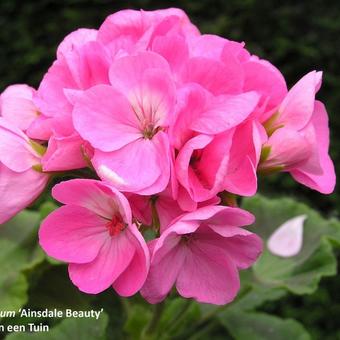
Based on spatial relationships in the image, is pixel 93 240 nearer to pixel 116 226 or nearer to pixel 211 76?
pixel 116 226

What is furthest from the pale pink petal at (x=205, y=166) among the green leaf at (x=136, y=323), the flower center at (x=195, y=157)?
the green leaf at (x=136, y=323)

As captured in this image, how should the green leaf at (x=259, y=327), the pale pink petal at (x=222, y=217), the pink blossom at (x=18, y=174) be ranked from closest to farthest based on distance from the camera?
the pale pink petal at (x=222, y=217)
the pink blossom at (x=18, y=174)
the green leaf at (x=259, y=327)

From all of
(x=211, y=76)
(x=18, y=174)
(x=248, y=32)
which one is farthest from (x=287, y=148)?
(x=248, y=32)

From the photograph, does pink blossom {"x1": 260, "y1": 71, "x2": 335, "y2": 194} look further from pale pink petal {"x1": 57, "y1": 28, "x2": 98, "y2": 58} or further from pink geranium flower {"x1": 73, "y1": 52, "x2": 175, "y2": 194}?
pale pink petal {"x1": 57, "y1": 28, "x2": 98, "y2": 58}

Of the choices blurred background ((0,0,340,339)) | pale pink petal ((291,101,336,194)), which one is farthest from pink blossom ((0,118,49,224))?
blurred background ((0,0,340,339))

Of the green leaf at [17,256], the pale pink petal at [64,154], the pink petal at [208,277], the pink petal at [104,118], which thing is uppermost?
the pink petal at [104,118]

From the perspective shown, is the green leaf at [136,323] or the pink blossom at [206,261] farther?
the green leaf at [136,323]

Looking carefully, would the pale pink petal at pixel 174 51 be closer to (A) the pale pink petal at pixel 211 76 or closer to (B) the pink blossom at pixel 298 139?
(A) the pale pink petal at pixel 211 76

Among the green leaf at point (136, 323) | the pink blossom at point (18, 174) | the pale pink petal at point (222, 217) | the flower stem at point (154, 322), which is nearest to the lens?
the pale pink petal at point (222, 217)
